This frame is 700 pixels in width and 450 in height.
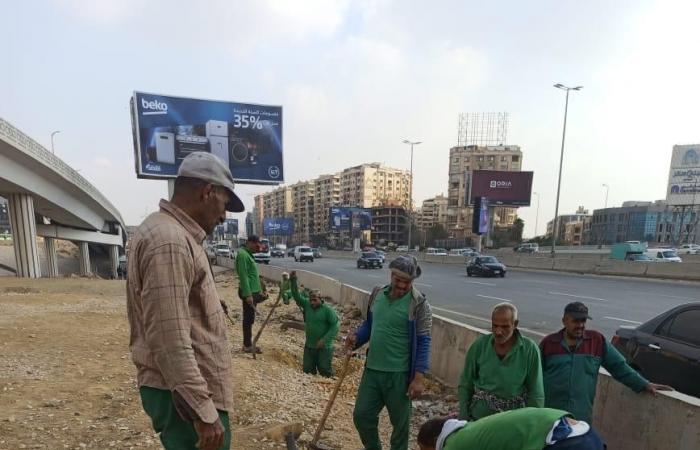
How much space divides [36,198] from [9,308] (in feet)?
54.0

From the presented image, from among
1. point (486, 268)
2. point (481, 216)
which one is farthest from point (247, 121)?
point (481, 216)

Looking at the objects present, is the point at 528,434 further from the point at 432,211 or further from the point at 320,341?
the point at 432,211

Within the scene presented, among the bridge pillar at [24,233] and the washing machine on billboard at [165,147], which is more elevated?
the washing machine on billboard at [165,147]

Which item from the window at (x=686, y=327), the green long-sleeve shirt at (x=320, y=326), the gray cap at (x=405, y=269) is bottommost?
the green long-sleeve shirt at (x=320, y=326)

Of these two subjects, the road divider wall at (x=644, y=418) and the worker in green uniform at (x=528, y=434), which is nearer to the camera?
the worker in green uniform at (x=528, y=434)

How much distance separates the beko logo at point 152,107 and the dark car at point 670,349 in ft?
58.6

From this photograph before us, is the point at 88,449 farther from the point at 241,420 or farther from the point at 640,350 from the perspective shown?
the point at 640,350

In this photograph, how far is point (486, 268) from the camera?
69.8ft

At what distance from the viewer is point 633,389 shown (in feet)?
9.78

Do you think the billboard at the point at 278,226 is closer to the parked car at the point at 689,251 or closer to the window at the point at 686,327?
the parked car at the point at 689,251

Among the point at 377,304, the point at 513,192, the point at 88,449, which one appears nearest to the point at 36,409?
the point at 88,449

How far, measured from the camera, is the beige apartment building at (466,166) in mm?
93750

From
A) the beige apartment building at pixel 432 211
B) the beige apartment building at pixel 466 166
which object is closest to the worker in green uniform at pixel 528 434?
the beige apartment building at pixel 466 166

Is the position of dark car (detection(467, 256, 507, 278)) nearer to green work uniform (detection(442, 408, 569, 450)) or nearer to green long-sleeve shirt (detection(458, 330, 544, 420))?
green long-sleeve shirt (detection(458, 330, 544, 420))
